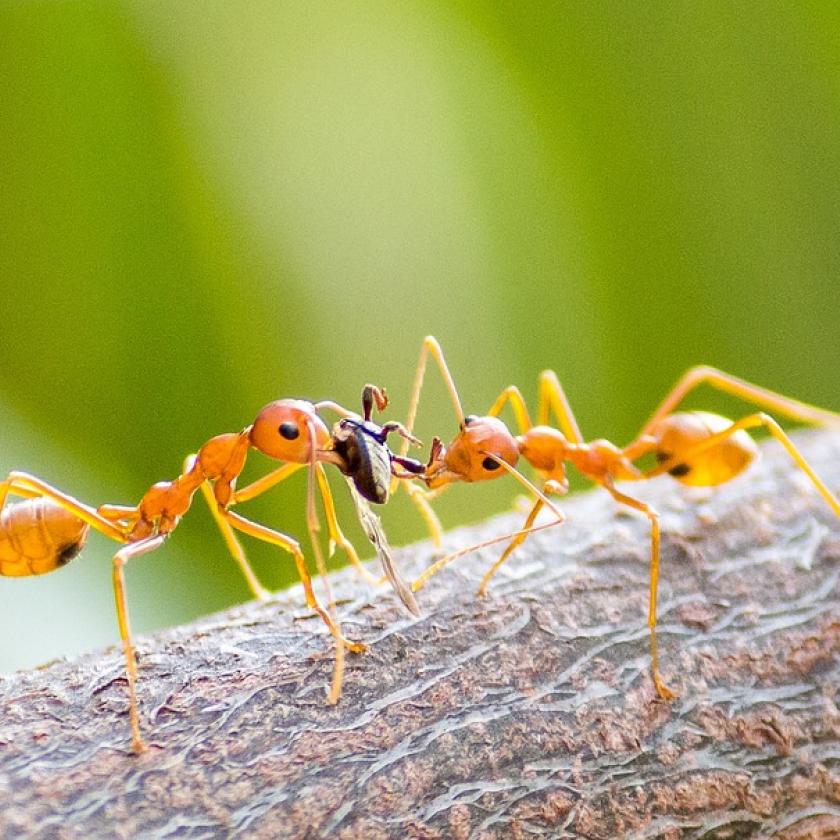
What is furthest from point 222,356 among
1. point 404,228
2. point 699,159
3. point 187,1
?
point 699,159

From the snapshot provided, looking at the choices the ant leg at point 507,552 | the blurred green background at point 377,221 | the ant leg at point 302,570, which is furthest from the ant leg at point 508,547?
the blurred green background at point 377,221

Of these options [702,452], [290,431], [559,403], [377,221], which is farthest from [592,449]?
[377,221]

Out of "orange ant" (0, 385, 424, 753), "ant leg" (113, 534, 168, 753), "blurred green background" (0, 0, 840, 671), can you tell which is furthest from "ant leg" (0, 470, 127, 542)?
"blurred green background" (0, 0, 840, 671)

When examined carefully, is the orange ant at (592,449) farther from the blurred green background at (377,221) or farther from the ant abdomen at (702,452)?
the blurred green background at (377,221)

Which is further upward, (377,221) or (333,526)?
(377,221)

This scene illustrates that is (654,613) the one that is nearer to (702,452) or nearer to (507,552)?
(507,552)
